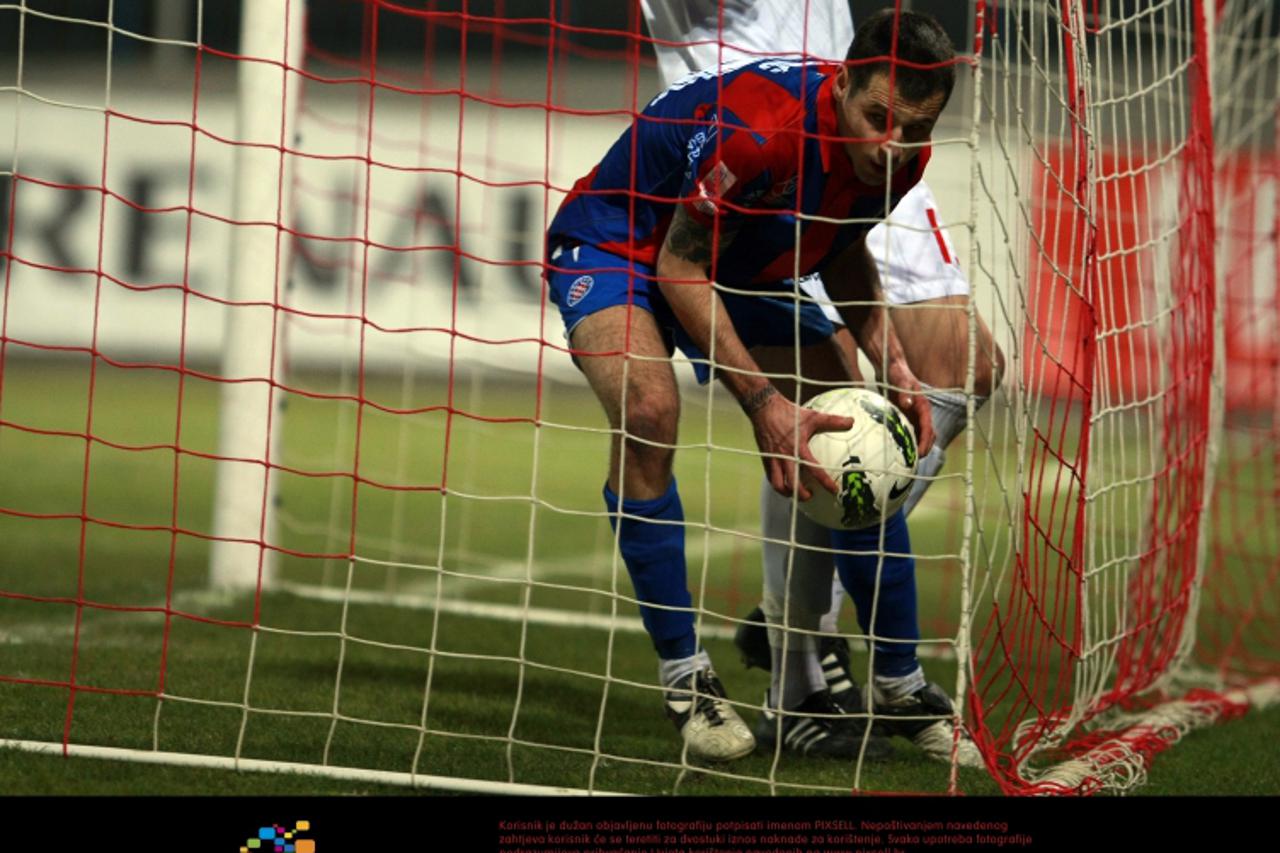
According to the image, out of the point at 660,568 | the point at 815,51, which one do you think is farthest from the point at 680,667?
the point at 815,51

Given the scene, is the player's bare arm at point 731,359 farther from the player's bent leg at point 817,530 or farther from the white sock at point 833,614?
the white sock at point 833,614

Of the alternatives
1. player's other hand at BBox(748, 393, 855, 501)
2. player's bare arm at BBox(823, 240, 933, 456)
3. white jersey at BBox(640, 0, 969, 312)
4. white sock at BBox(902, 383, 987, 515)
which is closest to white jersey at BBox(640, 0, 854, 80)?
white jersey at BBox(640, 0, 969, 312)

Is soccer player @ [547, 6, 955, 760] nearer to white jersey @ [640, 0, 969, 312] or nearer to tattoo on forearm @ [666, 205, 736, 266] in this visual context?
tattoo on forearm @ [666, 205, 736, 266]

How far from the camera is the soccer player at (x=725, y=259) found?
3.21m

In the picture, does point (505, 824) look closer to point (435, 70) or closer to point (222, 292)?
point (222, 292)

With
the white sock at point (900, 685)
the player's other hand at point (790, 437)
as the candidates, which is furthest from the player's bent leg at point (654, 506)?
the white sock at point (900, 685)

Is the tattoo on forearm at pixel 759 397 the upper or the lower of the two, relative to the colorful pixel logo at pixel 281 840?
upper

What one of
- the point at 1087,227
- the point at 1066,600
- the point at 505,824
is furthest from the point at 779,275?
the point at 505,824

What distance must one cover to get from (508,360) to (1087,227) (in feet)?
22.7

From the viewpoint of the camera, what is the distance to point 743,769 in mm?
3498

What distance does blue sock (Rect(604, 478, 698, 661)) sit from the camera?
11.4 ft

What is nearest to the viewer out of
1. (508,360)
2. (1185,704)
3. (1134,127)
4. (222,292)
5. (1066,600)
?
(1066,600)

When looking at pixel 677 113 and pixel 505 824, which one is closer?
pixel 505 824

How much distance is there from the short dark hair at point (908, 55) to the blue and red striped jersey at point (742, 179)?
0.44ft
